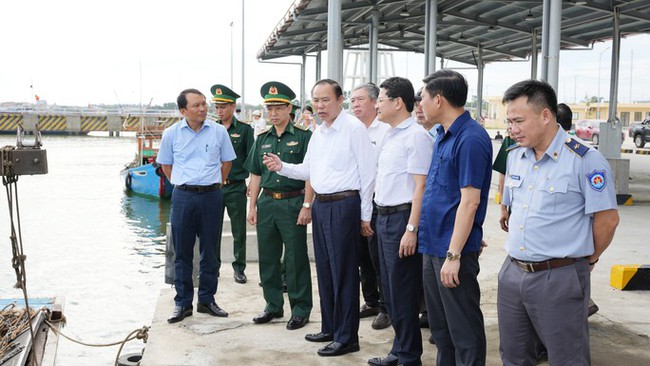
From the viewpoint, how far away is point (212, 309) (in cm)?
529

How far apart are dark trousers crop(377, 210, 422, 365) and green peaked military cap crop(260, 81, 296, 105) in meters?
1.44

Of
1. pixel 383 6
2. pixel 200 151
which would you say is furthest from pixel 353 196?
pixel 383 6

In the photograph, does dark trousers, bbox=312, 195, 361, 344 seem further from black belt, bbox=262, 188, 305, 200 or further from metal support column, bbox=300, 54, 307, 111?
metal support column, bbox=300, 54, 307, 111

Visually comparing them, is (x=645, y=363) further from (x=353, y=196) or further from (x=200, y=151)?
(x=200, y=151)

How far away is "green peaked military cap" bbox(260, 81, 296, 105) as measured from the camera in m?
5.00

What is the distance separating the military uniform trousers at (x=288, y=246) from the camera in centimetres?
489

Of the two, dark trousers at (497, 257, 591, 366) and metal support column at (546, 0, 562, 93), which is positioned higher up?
metal support column at (546, 0, 562, 93)

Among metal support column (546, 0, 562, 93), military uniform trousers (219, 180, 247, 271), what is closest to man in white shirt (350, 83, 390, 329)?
military uniform trousers (219, 180, 247, 271)

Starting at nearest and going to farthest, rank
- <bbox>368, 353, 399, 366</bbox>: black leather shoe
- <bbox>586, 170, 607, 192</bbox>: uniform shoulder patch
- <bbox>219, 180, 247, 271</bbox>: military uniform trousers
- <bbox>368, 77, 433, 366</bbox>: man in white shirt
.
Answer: <bbox>586, 170, 607, 192</bbox>: uniform shoulder patch → <bbox>368, 77, 433, 366</bbox>: man in white shirt → <bbox>368, 353, 399, 366</bbox>: black leather shoe → <bbox>219, 180, 247, 271</bbox>: military uniform trousers

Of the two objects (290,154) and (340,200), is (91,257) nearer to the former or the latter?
(290,154)

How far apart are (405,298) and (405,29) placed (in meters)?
16.1

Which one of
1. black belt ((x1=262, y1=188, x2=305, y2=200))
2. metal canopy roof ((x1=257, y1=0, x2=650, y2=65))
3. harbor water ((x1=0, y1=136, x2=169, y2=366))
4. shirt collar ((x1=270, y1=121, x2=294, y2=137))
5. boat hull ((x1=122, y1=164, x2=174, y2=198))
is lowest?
harbor water ((x1=0, y1=136, x2=169, y2=366))

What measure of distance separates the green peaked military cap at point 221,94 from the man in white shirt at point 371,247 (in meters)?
1.78

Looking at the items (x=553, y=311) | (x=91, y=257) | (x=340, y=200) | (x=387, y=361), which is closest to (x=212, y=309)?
(x=340, y=200)
